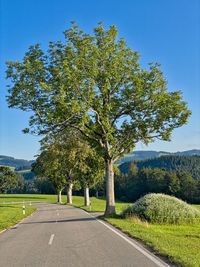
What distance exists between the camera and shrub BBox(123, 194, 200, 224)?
15203mm

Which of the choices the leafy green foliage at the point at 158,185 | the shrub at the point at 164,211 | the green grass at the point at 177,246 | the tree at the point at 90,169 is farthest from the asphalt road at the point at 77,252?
the leafy green foliage at the point at 158,185

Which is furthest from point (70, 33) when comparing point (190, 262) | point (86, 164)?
point (86, 164)

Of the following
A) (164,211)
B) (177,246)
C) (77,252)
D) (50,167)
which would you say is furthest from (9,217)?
(177,246)

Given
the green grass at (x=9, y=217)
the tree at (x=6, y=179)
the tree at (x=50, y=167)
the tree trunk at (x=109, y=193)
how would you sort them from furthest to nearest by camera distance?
the tree at (x=6, y=179)
the tree at (x=50, y=167)
the tree trunk at (x=109, y=193)
the green grass at (x=9, y=217)

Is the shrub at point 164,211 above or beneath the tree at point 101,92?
beneath

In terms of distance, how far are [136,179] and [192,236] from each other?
342 feet

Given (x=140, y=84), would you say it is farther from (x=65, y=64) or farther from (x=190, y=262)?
(x=190, y=262)

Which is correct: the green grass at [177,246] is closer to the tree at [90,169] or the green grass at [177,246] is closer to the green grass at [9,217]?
the green grass at [9,217]

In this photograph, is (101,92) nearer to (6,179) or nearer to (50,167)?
(50,167)

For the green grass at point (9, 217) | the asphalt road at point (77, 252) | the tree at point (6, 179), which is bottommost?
the green grass at point (9, 217)

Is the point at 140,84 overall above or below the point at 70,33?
below

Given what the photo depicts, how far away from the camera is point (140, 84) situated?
19.9m

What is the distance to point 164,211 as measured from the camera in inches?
611

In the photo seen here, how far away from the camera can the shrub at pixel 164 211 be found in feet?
49.9
